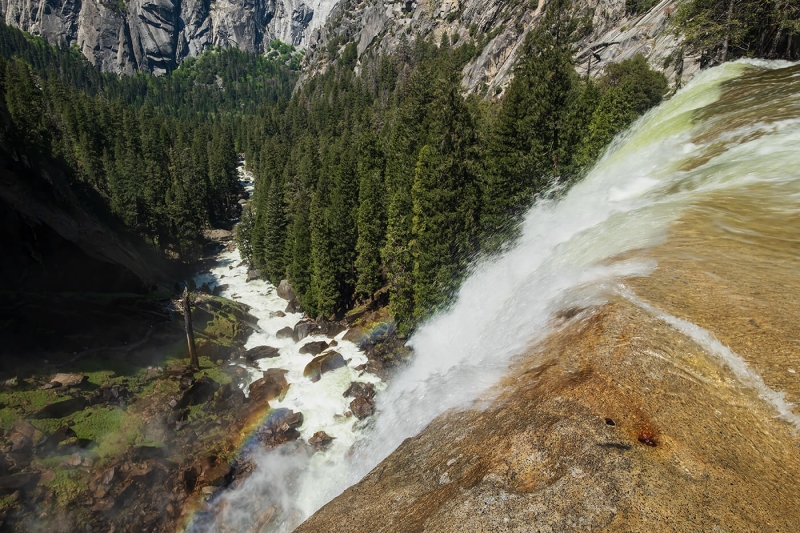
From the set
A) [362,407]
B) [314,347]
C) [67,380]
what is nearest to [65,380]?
[67,380]

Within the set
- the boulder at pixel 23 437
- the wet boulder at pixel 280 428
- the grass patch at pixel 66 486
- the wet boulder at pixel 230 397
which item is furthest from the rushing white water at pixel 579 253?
the boulder at pixel 23 437

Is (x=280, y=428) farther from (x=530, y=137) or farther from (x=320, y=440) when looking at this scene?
(x=530, y=137)

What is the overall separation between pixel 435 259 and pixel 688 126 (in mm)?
16916

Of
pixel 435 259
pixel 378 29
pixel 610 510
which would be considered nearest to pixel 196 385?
pixel 435 259

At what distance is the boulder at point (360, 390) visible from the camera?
31.9 meters

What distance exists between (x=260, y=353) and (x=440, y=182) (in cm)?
2496

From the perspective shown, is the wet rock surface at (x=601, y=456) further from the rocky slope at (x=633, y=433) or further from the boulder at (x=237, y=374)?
the boulder at (x=237, y=374)

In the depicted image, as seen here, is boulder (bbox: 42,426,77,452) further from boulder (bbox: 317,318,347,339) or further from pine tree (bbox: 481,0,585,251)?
pine tree (bbox: 481,0,585,251)

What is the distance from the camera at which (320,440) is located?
2748cm

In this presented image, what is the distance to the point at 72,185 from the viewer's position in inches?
2451

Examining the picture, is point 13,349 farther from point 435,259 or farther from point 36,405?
point 435,259

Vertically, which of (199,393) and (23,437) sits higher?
(23,437)

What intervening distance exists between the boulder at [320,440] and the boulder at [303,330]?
1661 centimetres

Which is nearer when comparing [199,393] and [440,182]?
[440,182]
